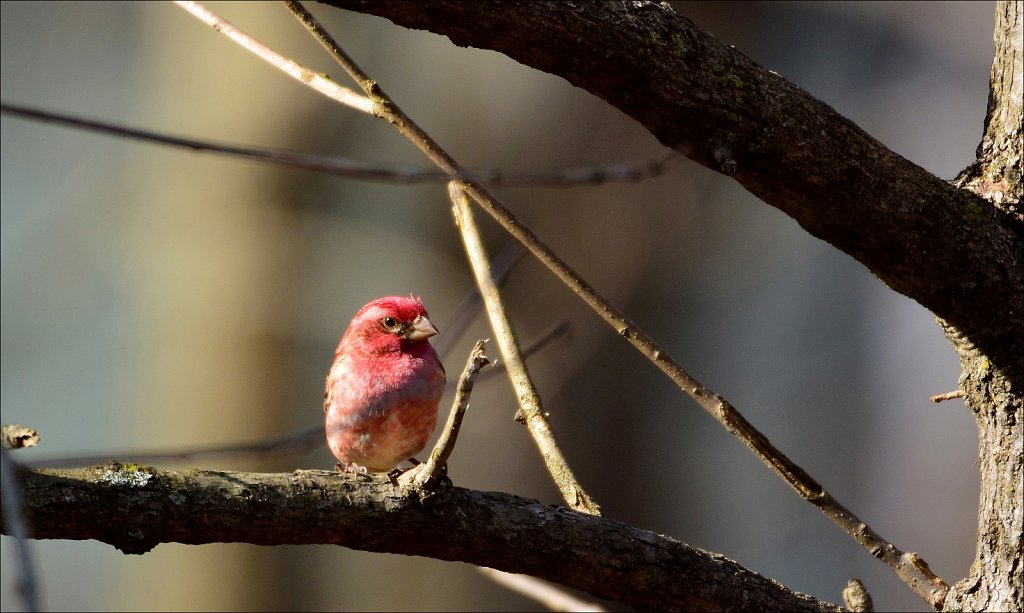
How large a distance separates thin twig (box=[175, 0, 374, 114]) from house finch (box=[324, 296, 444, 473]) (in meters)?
1.27

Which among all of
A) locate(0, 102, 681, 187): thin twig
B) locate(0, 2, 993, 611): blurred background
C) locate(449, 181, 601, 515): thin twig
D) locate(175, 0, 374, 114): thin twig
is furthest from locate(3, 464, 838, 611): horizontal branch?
locate(0, 2, 993, 611): blurred background

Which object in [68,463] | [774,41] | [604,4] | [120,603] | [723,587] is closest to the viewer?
[68,463]

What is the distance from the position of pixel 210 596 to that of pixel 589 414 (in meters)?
3.88

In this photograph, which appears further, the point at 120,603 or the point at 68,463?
the point at 120,603

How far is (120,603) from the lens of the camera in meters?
10.5

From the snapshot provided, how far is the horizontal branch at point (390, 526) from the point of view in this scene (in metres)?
2.33

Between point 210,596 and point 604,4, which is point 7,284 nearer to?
point 210,596

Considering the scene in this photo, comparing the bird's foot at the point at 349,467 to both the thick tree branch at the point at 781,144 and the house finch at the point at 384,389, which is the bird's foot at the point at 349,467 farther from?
the thick tree branch at the point at 781,144

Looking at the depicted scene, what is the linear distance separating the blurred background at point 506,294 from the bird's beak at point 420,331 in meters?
3.76

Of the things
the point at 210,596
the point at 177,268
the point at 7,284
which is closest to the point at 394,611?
the point at 210,596

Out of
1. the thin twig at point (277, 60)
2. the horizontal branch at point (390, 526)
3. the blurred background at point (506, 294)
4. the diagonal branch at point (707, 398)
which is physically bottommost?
the horizontal branch at point (390, 526)

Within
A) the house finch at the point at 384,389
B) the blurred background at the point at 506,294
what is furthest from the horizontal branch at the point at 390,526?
the blurred background at the point at 506,294

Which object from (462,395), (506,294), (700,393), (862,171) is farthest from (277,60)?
(506,294)

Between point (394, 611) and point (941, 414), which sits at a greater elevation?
point (941, 414)
